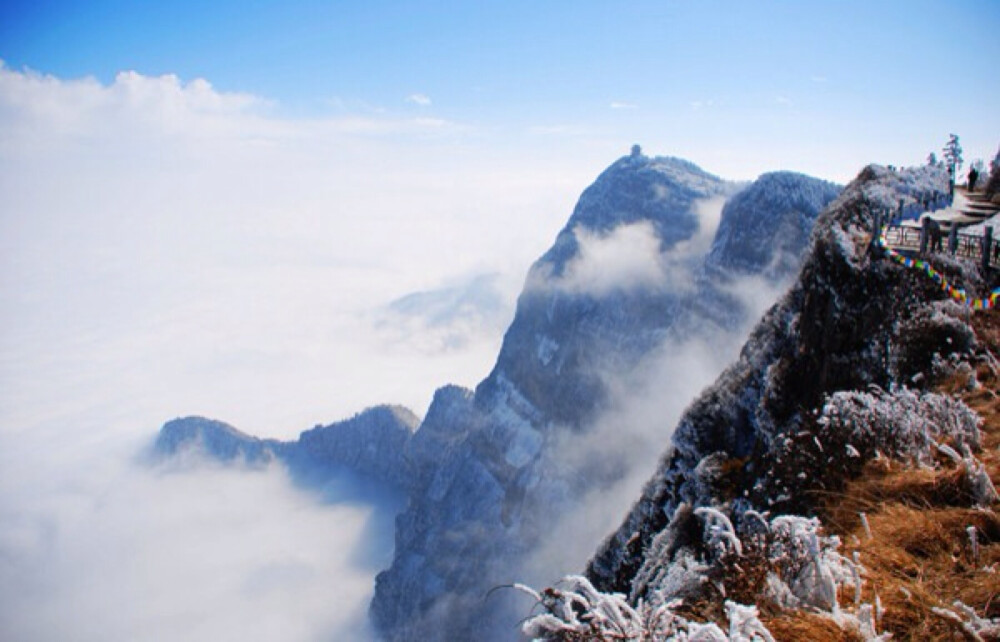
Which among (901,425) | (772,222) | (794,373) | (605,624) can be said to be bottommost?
(794,373)

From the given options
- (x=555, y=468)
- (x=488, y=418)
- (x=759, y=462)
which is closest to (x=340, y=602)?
(x=488, y=418)

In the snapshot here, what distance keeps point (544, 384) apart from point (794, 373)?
11559cm

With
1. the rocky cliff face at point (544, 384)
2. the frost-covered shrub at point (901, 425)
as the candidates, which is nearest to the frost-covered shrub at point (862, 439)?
the frost-covered shrub at point (901, 425)

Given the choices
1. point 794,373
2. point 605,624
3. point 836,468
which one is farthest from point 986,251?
point 605,624

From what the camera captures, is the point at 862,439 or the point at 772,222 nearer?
the point at 862,439

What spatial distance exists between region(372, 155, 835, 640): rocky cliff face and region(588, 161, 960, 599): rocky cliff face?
85862 millimetres

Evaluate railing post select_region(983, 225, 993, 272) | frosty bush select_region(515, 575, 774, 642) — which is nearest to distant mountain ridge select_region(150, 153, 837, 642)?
railing post select_region(983, 225, 993, 272)

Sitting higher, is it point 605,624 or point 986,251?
point 986,251

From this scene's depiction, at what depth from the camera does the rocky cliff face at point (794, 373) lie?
13.1 metres

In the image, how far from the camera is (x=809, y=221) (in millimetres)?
96000

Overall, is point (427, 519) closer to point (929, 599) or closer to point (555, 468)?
point (555, 468)

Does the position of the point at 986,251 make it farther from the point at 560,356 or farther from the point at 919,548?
the point at 560,356


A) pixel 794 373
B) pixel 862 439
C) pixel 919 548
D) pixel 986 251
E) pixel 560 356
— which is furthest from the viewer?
pixel 560 356

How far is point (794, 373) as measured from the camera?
19062mm
